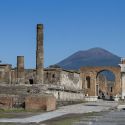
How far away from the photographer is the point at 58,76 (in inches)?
2611

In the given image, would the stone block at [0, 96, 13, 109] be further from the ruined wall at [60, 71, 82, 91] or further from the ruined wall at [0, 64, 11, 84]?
the ruined wall at [60, 71, 82, 91]

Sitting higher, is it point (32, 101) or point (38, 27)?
point (38, 27)

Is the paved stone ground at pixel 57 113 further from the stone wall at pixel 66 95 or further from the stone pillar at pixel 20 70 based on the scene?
the stone pillar at pixel 20 70

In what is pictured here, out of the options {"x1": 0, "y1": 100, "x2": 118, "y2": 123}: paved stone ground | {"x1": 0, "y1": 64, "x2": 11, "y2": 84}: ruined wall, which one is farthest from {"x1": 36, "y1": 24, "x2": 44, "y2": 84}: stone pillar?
{"x1": 0, "y1": 100, "x2": 118, "y2": 123}: paved stone ground

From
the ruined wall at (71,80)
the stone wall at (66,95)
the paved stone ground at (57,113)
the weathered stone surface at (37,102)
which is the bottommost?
the paved stone ground at (57,113)

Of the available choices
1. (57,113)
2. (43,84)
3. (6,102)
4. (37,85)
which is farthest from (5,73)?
(57,113)

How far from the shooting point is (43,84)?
50438 millimetres

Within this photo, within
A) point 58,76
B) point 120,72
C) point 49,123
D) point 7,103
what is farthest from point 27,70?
point 49,123

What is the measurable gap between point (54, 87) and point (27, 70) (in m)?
15.7

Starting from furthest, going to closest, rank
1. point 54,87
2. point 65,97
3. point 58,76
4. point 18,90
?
point 58,76 < point 65,97 < point 54,87 < point 18,90

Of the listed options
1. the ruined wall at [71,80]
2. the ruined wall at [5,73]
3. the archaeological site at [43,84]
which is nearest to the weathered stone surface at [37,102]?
the archaeological site at [43,84]

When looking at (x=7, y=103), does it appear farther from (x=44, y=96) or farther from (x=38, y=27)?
(x=38, y=27)

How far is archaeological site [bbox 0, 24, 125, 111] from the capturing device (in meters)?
40.8

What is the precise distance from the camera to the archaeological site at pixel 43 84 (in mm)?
40781
